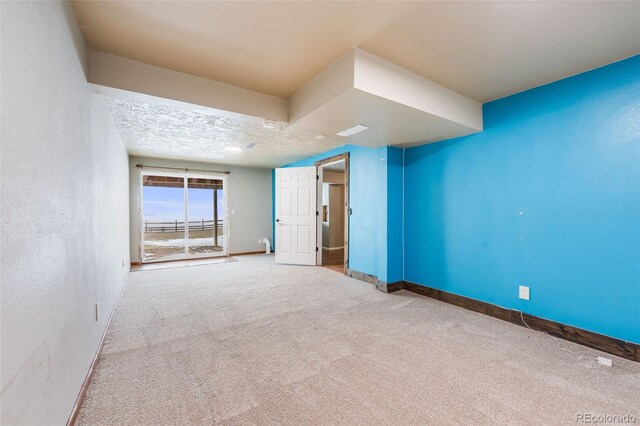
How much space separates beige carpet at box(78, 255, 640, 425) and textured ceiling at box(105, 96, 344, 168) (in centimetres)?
219

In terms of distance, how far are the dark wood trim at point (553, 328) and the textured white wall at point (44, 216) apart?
3.52 metres

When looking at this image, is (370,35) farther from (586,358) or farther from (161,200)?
(161,200)

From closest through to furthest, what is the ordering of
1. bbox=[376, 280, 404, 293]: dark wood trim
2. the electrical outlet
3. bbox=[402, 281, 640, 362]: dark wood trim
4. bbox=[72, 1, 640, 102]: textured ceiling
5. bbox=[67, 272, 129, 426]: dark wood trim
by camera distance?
1. bbox=[67, 272, 129, 426]: dark wood trim
2. bbox=[72, 1, 640, 102]: textured ceiling
3. bbox=[402, 281, 640, 362]: dark wood trim
4. the electrical outlet
5. bbox=[376, 280, 404, 293]: dark wood trim

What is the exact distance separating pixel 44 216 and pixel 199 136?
3226 millimetres

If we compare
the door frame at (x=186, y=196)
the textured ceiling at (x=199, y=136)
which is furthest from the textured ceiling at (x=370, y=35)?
the door frame at (x=186, y=196)

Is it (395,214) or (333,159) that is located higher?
(333,159)

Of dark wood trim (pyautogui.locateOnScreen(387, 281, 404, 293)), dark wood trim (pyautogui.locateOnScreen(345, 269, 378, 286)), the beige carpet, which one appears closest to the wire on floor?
the beige carpet

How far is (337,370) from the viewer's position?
72.8 inches

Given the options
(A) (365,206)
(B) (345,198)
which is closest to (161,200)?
(B) (345,198)

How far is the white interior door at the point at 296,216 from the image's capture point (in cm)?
549

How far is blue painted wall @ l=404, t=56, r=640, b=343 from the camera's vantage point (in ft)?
6.77

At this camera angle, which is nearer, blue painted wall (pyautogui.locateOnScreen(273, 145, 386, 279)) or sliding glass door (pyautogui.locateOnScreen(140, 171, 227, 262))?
blue painted wall (pyautogui.locateOnScreen(273, 145, 386, 279))

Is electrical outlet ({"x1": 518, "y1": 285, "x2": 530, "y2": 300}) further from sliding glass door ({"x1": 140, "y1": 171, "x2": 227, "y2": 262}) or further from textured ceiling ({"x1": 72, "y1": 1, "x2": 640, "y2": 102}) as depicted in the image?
sliding glass door ({"x1": 140, "y1": 171, "x2": 227, "y2": 262})

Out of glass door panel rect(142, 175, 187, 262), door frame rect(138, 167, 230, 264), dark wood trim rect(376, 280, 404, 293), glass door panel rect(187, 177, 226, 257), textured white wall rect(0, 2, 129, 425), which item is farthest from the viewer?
glass door panel rect(187, 177, 226, 257)
